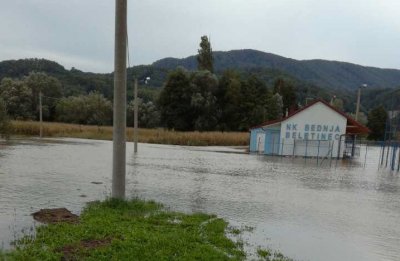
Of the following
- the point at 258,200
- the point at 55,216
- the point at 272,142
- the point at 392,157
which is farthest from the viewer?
the point at 272,142

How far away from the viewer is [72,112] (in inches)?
3194

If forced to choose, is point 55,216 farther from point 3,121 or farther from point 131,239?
point 3,121

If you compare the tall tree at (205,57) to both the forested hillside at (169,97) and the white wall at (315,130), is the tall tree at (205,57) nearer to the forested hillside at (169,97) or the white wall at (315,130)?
the forested hillside at (169,97)

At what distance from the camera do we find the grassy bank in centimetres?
4850

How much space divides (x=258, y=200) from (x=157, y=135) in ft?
130

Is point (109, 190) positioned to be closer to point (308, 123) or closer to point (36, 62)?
point (308, 123)

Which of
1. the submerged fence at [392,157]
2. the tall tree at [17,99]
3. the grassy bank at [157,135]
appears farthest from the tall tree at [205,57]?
the submerged fence at [392,157]

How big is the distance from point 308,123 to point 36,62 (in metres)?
92.4

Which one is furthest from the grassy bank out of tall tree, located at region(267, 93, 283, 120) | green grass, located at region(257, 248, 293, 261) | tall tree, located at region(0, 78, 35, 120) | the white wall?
green grass, located at region(257, 248, 293, 261)

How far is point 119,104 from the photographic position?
31.8 ft

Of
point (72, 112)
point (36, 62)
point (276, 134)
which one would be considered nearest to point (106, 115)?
point (72, 112)

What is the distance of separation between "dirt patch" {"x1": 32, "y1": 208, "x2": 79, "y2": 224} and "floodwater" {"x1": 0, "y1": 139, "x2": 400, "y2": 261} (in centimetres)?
27

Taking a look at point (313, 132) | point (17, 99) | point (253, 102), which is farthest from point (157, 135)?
point (17, 99)

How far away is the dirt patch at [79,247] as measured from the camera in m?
5.81
